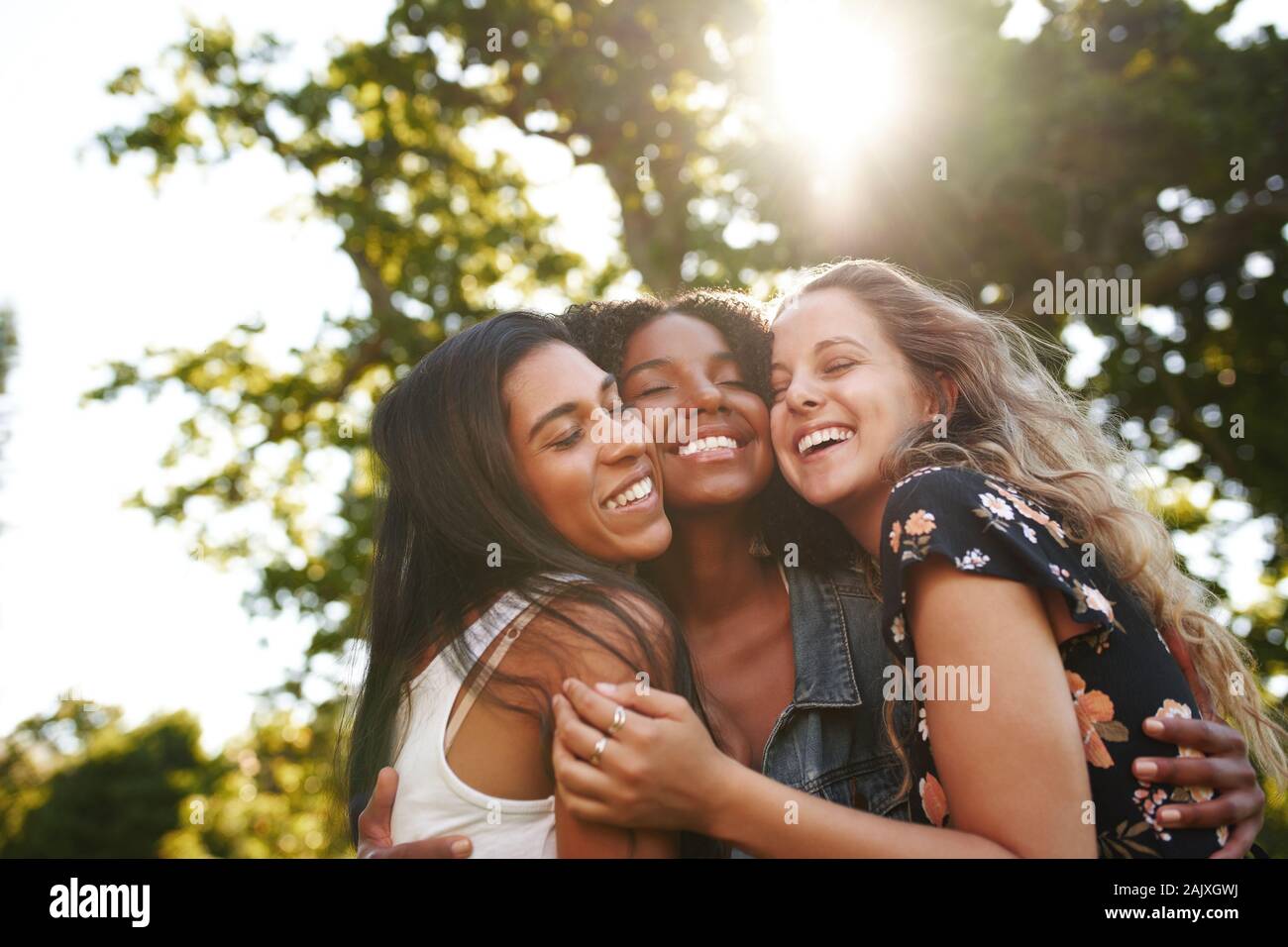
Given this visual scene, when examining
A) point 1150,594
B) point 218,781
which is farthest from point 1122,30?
point 218,781

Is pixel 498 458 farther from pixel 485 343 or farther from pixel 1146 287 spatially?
pixel 1146 287

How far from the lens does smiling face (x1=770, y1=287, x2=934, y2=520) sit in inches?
108

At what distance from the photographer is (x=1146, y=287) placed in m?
8.45

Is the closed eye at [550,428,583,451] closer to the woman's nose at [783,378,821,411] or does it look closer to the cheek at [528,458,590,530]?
the cheek at [528,458,590,530]

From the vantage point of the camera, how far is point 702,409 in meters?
3.06

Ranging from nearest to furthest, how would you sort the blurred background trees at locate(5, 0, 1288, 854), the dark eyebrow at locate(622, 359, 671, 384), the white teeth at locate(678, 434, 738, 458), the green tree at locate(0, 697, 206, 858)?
the white teeth at locate(678, 434, 738, 458)
the dark eyebrow at locate(622, 359, 671, 384)
the blurred background trees at locate(5, 0, 1288, 854)
the green tree at locate(0, 697, 206, 858)

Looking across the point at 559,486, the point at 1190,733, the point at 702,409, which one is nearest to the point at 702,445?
the point at 702,409

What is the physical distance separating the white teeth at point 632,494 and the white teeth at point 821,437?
0.45 m

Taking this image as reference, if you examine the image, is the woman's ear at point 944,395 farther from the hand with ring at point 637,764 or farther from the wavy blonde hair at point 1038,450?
the hand with ring at point 637,764

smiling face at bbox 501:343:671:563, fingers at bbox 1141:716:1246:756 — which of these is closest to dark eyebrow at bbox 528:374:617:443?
smiling face at bbox 501:343:671:563

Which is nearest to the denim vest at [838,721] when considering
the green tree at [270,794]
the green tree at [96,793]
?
the green tree at [270,794]

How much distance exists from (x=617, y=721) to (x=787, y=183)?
19.8 feet

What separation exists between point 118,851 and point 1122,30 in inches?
877

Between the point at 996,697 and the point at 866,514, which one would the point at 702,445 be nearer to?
the point at 866,514
